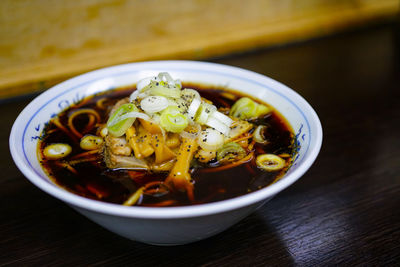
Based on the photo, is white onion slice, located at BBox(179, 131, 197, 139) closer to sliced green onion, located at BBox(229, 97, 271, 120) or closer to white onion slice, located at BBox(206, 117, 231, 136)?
white onion slice, located at BBox(206, 117, 231, 136)

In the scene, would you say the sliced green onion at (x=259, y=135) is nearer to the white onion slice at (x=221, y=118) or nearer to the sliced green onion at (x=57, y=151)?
the white onion slice at (x=221, y=118)

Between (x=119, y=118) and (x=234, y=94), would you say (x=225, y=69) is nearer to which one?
(x=234, y=94)

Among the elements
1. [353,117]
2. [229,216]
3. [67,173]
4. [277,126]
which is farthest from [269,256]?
[353,117]

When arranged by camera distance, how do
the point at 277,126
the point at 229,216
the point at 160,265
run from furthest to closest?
1. the point at 277,126
2. the point at 160,265
3. the point at 229,216

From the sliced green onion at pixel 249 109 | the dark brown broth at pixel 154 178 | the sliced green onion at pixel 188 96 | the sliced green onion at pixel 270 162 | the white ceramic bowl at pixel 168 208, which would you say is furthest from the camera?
the sliced green onion at pixel 249 109

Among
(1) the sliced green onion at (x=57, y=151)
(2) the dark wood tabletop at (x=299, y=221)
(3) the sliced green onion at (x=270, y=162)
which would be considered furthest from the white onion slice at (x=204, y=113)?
(1) the sliced green onion at (x=57, y=151)

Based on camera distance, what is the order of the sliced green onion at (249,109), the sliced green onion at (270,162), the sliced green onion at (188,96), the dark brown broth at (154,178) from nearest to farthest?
the dark brown broth at (154,178)
the sliced green onion at (270,162)
the sliced green onion at (188,96)
the sliced green onion at (249,109)

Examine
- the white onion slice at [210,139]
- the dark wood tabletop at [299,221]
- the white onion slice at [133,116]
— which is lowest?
the dark wood tabletop at [299,221]
